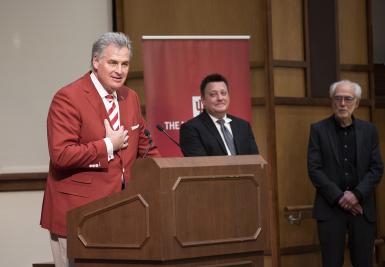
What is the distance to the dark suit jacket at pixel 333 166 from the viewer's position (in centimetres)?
515

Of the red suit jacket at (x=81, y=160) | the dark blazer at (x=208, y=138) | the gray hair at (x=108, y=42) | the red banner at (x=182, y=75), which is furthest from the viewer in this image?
the red banner at (x=182, y=75)

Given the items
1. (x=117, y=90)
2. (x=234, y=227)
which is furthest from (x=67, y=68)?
(x=234, y=227)

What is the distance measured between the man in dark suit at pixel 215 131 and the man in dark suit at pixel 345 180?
1063 mm

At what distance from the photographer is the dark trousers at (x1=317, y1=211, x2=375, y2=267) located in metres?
5.17

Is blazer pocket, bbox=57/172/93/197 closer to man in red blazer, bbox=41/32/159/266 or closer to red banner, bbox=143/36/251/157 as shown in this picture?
man in red blazer, bbox=41/32/159/266

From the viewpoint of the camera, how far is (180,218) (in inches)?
101

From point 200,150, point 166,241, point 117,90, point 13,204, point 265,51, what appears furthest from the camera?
point 265,51

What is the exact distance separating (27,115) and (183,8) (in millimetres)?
1438

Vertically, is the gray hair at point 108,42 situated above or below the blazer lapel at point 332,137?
above

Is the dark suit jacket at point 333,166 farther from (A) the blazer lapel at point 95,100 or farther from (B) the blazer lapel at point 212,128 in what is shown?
(A) the blazer lapel at point 95,100

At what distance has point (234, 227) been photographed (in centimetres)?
271

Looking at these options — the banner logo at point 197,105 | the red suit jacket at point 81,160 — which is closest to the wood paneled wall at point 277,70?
the banner logo at point 197,105

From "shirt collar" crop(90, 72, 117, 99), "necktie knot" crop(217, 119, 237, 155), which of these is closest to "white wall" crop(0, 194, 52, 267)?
"necktie knot" crop(217, 119, 237, 155)

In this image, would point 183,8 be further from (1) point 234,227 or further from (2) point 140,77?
(1) point 234,227
